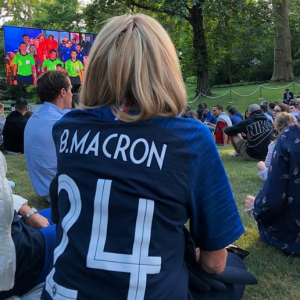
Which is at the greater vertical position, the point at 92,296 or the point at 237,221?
the point at 237,221

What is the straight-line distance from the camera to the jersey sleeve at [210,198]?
149cm

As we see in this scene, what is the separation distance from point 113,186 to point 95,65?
0.52 metres

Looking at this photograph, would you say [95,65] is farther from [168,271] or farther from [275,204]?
[275,204]

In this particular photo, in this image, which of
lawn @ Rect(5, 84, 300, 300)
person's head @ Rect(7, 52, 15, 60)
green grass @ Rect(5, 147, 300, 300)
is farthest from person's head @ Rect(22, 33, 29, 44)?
green grass @ Rect(5, 147, 300, 300)

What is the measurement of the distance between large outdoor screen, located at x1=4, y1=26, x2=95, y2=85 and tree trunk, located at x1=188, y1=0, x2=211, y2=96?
1027 centimetres

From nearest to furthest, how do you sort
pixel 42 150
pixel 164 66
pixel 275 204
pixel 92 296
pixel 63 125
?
pixel 92 296
pixel 164 66
pixel 63 125
pixel 275 204
pixel 42 150

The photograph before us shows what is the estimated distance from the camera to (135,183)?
56.5 inches

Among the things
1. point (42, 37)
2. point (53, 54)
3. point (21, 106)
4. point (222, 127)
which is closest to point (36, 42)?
point (42, 37)

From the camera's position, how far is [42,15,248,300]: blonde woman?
142 centimetres

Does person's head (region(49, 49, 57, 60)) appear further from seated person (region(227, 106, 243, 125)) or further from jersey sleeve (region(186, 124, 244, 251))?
jersey sleeve (region(186, 124, 244, 251))

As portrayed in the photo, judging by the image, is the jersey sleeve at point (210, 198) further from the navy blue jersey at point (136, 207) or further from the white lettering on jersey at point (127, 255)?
the white lettering on jersey at point (127, 255)

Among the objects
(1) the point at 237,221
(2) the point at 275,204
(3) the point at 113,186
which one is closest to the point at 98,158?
(3) the point at 113,186

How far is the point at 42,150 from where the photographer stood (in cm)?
470

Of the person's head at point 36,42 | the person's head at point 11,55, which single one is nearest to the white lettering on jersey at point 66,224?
the person's head at point 11,55
